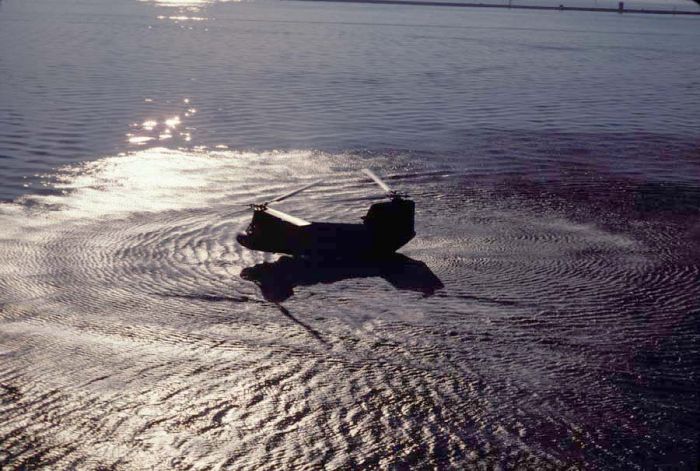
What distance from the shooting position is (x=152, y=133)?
36.0 metres

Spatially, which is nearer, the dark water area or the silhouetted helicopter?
the dark water area

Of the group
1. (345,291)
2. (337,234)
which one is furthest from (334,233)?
(345,291)

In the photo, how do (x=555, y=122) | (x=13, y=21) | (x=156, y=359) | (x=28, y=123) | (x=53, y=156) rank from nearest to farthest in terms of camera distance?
(x=156, y=359) < (x=53, y=156) < (x=28, y=123) < (x=555, y=122) < (x=13, y=21)

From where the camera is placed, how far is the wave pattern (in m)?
12.3

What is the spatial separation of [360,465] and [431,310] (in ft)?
20.6

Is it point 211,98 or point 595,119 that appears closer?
point 595,119

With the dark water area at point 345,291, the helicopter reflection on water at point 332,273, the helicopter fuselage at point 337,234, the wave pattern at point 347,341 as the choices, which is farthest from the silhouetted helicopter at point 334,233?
the wave pattern at point 347,341

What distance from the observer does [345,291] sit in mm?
18641

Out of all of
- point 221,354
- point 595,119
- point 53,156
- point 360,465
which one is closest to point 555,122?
point 595,119

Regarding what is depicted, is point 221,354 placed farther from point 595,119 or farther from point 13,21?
point 13,21

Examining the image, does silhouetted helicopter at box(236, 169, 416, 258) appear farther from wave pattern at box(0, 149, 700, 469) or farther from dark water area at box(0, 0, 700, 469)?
wave pattern at box(0, 149, 700, 469)

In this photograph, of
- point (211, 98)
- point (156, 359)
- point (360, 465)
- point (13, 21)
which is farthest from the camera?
point (13, 21)

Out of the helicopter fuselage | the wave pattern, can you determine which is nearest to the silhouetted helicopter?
the helicopter fuselage

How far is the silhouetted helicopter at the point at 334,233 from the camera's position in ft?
65.5
